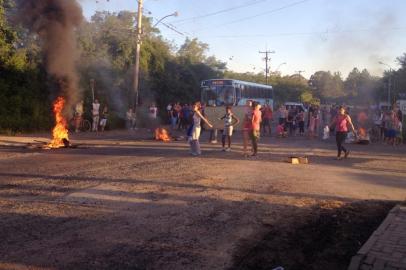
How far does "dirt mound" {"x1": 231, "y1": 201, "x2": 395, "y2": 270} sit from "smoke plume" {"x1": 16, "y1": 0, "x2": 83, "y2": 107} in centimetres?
1361

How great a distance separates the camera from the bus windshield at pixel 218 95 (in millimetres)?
33016

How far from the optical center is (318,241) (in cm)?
619

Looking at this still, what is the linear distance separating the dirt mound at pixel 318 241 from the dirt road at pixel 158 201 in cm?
19

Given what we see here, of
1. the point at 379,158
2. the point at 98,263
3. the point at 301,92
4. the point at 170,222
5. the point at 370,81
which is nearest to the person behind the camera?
the point at 98,263

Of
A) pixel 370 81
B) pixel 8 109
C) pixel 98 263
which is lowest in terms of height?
pixel 98 263

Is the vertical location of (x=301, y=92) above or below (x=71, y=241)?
above

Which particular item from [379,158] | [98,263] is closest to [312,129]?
[379,158]

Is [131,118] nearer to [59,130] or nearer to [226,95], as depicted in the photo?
[226,95]

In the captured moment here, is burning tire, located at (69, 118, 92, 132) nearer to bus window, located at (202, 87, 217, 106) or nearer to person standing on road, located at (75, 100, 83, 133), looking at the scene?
person standing on road, located at (75, 100, 83, 133)

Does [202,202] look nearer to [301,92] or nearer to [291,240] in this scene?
[291,240]

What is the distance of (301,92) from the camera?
317 ft

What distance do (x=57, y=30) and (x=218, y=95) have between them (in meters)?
16.3

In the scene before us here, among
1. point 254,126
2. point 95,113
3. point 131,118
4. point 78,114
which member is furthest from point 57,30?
point 131,118

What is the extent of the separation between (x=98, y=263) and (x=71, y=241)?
86 centimetres
